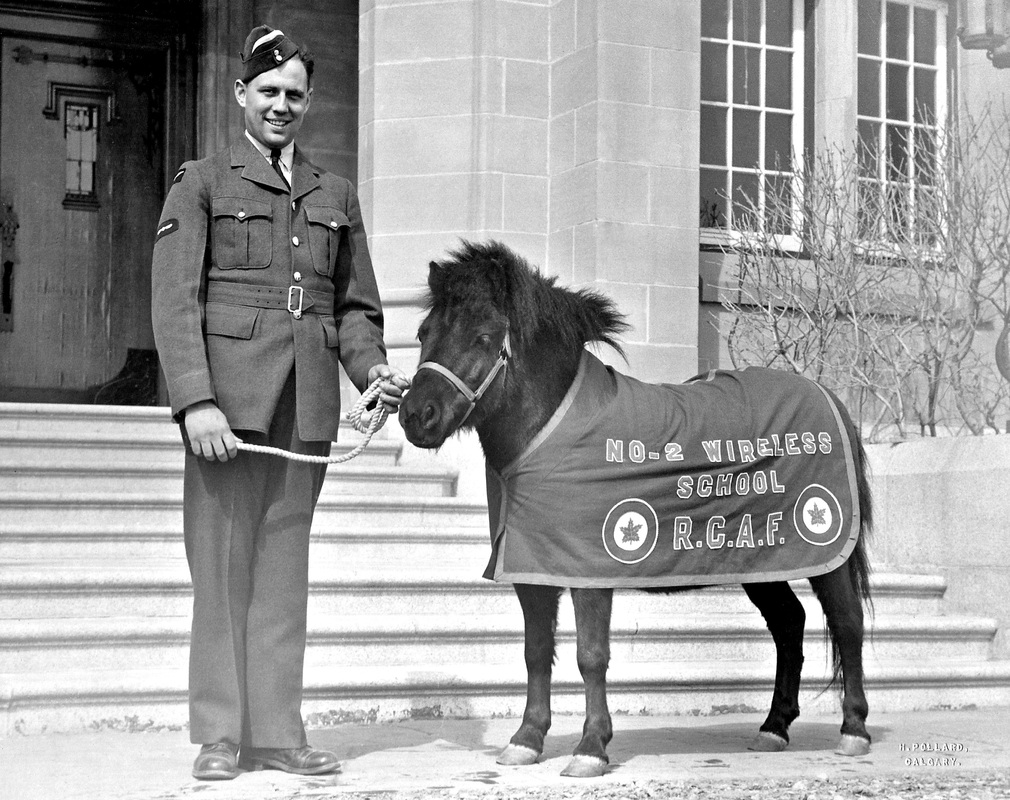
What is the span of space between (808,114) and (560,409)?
20.3 feet

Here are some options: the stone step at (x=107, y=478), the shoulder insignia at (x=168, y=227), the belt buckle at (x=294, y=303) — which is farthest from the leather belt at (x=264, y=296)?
the stone step at (x=107, y=478)

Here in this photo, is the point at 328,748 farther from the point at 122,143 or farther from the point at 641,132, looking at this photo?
the point at 122,143

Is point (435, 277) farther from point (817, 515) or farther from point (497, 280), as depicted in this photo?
point (817, 515)

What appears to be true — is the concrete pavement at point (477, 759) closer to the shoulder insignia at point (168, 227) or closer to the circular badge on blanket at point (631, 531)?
the circular badge on blanket at point (631, 531)

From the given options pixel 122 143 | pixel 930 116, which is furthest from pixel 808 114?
pixel 122 143

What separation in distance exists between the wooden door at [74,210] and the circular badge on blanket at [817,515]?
5.93 metres

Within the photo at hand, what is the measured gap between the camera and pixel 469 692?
5.26 meters

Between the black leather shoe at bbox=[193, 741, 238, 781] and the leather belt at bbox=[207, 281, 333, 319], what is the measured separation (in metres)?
1.23

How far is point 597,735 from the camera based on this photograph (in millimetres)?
4215

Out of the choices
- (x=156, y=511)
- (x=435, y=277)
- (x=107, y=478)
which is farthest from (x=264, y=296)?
(x=107, y=478)

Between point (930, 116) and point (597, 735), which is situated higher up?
point (930, 116)

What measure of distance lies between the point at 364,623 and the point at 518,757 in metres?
1.26

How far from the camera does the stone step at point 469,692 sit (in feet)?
15.7

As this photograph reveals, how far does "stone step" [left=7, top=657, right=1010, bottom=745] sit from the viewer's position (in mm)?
4777
